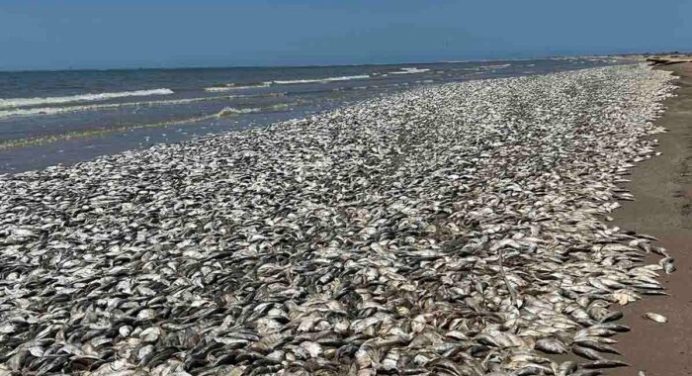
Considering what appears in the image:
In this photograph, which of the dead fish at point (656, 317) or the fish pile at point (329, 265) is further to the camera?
the dead fish at point (656, 317)

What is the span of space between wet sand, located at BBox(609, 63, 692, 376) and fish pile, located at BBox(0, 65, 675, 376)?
211 mm

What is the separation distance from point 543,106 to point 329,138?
11.5 metres

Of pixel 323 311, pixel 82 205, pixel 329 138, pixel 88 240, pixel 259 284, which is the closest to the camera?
pixel 323 311

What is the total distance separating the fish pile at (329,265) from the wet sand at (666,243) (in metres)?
0.21

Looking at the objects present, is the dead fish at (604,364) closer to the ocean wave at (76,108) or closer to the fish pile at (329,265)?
the fish pile at (329,265)

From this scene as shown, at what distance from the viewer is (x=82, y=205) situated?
38.7ft

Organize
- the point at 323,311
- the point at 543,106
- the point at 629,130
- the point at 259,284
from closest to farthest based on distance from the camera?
the point at 323,311 → the point at 259,284 → the point at 629,130 → the point at 543,106

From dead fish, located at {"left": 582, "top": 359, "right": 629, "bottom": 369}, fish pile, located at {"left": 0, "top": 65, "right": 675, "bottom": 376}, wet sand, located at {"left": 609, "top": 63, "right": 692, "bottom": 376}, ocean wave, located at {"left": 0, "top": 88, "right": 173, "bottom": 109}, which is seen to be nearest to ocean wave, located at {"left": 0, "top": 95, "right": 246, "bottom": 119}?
ocean wave, located at {"left": 0, "top": 88, "right": 173, "bottom": 109}

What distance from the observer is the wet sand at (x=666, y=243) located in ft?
17.5

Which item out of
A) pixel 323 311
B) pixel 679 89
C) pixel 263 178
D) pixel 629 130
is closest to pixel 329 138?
pixel 263 178

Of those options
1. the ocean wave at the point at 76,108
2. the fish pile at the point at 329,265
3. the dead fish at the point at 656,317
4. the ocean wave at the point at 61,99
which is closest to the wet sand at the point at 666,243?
the dead fish at the point at 656,317

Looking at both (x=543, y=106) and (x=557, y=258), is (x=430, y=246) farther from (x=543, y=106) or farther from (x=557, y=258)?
(x=543, y=106)

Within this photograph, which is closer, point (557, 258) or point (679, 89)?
point (557, 258)

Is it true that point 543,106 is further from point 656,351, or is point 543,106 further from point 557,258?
point 656,351
